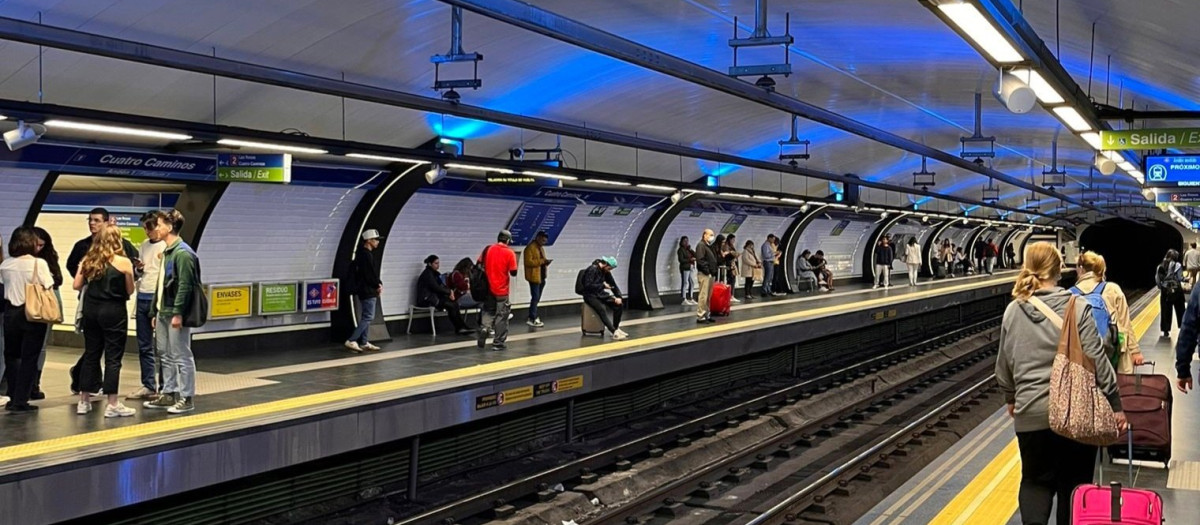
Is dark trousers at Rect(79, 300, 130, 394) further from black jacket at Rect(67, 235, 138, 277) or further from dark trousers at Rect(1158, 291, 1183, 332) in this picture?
dark trousers at Rect(1158, 291, 1183, 332)

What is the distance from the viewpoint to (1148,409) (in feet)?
21.6

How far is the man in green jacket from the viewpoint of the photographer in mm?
7750

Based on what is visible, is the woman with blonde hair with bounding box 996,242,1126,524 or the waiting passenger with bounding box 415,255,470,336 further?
the waiting passenger with bounding box 415,255,470,336

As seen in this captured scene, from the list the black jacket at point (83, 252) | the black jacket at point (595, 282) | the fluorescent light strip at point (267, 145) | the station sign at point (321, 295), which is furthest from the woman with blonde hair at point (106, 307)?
the black jacket at point (595, 282)

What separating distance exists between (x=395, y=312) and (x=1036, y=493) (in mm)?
10859

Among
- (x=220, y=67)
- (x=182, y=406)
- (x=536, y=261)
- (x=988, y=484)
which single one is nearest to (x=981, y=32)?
(x=988, y=484)

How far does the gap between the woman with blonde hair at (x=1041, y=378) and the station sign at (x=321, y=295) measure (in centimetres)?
962

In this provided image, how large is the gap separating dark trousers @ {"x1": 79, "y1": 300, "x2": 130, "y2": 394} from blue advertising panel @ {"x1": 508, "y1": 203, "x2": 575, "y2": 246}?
880 cm

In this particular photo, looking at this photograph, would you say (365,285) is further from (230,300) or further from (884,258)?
(884,258)

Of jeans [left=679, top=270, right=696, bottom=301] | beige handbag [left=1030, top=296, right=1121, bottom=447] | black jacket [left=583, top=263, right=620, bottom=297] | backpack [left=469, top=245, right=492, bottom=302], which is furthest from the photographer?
jeans [left=679, top=270, right=696, bottom=301]

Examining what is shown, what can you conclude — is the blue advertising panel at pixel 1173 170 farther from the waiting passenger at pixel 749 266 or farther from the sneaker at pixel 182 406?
the sneaker at pixel 182 406

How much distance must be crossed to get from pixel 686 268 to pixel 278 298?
9803 millimetres

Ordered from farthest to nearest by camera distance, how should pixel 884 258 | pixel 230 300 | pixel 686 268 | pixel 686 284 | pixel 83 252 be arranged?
pixel 884 258 → pixel 686 284 → pixel 686 268 → pixel 230 300 → pixel 83 252

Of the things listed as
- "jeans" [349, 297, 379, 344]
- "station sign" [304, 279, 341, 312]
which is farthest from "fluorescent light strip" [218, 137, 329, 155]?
"station sign" [304, 279, 341, 312]
